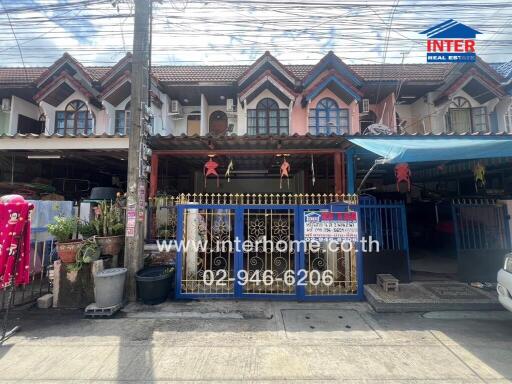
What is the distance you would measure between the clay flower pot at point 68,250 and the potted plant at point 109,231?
1.47 feet

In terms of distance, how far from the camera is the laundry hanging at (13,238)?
4195mm

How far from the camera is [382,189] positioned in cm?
1362

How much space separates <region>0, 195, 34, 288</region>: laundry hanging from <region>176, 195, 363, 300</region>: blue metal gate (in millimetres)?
2559

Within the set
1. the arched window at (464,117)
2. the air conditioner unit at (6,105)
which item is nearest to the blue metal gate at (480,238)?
the arched window at (464,117)

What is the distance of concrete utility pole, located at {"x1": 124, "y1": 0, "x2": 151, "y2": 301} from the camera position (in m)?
5.31

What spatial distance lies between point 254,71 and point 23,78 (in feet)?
35.3

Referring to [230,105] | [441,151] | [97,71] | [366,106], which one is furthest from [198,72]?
[441,151]

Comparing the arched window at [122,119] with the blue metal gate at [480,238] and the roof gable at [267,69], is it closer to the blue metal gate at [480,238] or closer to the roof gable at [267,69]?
the roof gable at [267,69]

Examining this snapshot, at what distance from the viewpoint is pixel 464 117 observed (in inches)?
448

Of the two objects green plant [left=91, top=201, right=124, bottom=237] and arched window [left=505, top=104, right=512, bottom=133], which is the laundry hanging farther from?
arched window [left=505, top=104, right=512, bottom=133]

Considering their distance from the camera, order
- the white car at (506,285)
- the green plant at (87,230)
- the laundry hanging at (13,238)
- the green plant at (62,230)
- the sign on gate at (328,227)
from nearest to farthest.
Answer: the white car at (506,285), the laundry hanging at (13,238), the green plant at (62,230), the sign on gate at (328,227), the green plant at (87,230)

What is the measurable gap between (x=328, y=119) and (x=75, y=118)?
36.8 ft

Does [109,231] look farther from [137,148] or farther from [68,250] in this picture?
[137,148]

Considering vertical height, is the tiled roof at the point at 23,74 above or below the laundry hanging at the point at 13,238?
above
